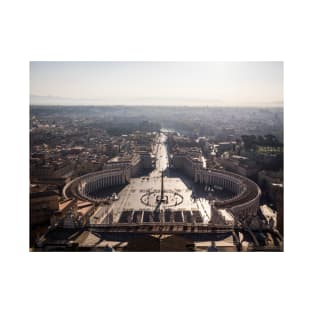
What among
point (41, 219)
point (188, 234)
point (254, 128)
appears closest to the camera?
point (188, 234)

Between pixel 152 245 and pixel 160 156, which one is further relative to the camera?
pixel 160 156

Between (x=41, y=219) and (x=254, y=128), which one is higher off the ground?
(x=254, y=128)

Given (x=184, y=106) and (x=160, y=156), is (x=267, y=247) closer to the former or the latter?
(x=184, y=106)

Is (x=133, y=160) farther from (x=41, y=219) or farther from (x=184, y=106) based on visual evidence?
(x=41, y=219)

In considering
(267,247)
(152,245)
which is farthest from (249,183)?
(152,245)

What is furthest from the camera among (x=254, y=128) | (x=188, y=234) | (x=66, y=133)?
(x=66, y=133)

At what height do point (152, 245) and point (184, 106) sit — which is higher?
point (184, 106)

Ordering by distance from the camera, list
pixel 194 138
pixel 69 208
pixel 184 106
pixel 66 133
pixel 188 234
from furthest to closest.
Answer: pixel 194 138, pixel 66 133, pixel 184 106, pixel 69 208, pixel 188 234

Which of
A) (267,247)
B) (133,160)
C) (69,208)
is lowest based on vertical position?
(267,247)

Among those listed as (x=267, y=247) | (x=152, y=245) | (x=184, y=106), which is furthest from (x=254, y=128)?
(x=152, y=245)
